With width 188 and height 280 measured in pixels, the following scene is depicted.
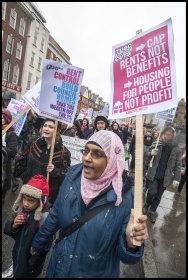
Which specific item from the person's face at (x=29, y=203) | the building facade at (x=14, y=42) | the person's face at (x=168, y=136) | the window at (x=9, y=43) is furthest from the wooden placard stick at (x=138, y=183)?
the window at (x=9, y=43)

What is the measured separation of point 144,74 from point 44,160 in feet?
7.33

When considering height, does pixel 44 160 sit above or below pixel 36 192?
above

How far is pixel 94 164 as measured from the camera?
6.59 feet

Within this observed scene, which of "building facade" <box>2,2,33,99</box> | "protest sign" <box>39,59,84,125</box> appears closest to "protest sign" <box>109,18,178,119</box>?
"protest sign" <box>39,59,84,125</box>

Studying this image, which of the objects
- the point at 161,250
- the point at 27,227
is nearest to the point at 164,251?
the point at 161,250

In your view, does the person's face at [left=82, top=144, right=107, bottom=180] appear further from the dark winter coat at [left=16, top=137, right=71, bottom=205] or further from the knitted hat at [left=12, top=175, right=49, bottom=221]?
the dark winter coat at [left=16, top=137, right=71, bottom=205]

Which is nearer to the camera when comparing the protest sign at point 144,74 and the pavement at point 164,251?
the protest sign at point 144,74

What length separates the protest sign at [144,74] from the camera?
1688mm

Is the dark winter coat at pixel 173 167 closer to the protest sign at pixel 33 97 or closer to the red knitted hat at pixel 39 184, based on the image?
the protest sign at pixel 33 97

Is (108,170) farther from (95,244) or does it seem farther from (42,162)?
(42,162)

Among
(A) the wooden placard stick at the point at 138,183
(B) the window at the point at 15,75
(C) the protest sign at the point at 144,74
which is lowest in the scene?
(A) the wooden placard stick at the point at 138,183

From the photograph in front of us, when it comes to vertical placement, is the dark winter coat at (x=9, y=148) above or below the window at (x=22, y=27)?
below

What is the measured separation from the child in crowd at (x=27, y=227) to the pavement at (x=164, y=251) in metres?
1.56

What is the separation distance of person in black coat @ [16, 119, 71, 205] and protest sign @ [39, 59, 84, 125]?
1.05ft
